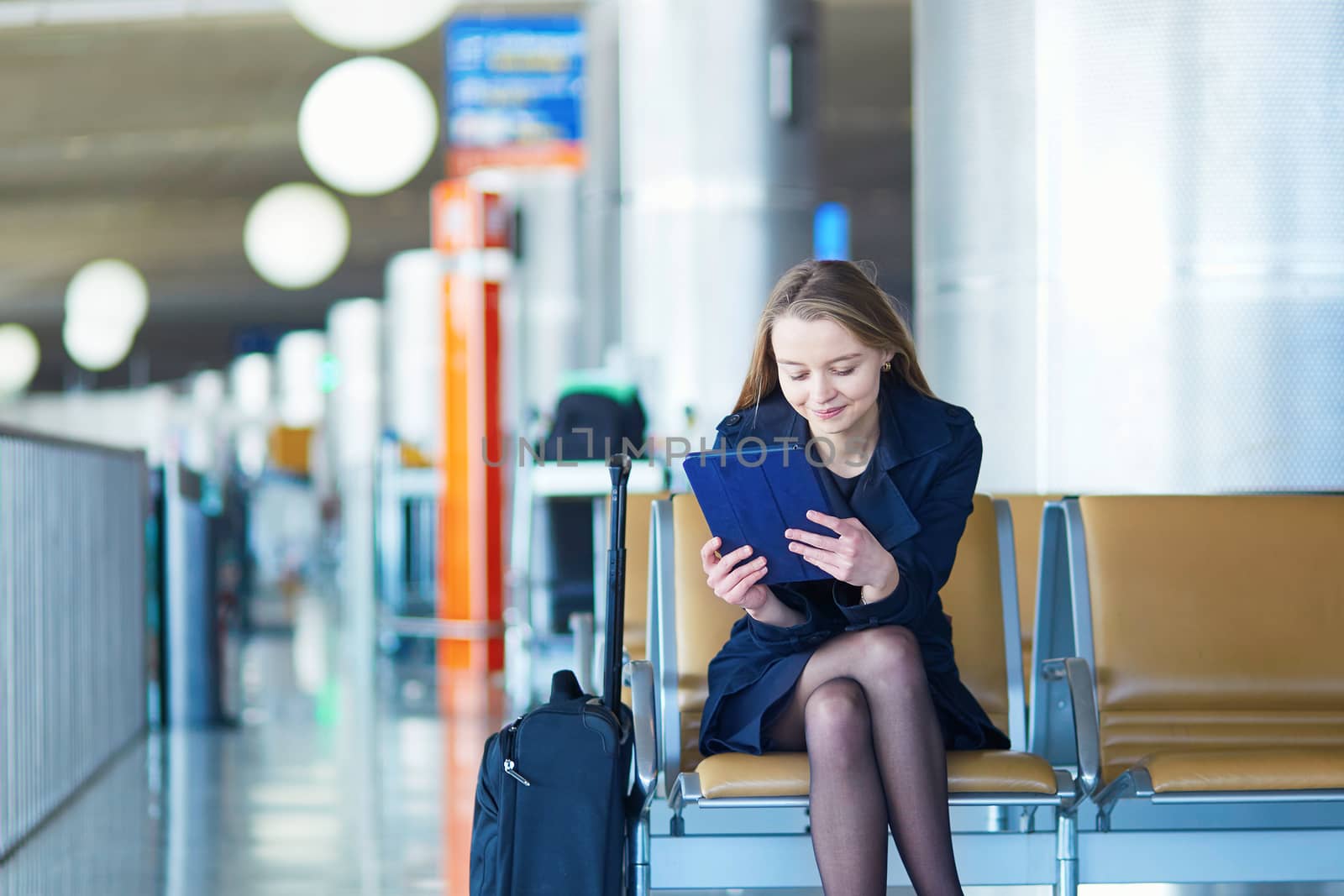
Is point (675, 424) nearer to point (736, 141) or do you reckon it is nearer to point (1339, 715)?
point (736, 141)

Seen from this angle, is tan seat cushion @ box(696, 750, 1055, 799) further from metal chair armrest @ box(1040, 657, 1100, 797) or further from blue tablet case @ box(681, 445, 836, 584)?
blue tablet case @ box(681, 445, 836, 584)

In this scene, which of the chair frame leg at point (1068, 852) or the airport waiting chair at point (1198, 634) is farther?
the airport waiting chair at point (1198, 634)

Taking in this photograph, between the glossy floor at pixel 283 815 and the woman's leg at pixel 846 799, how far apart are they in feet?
4.13

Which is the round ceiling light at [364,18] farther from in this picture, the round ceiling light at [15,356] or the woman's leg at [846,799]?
the round ceiling light at [15,356]

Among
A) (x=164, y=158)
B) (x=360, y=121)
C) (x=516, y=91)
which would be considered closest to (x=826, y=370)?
(x=360, y=121)

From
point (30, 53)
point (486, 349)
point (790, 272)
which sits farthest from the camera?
point (30, 53)

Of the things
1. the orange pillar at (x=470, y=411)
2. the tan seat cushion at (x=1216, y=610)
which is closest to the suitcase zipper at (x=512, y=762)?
the tan seat cushion at (x=1216, y=610)

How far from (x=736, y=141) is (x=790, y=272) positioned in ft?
14.7

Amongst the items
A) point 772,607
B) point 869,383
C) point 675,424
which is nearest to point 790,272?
point 869,383

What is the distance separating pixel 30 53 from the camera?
471 inches

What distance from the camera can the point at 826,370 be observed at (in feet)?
8.30

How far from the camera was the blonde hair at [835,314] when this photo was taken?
2.53m

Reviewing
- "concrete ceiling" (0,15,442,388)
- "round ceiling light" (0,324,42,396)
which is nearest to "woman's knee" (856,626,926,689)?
"concrete ceiling" (0,15,442,388)

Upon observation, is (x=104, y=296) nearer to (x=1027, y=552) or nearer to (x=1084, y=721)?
(x=1027, y=552)
